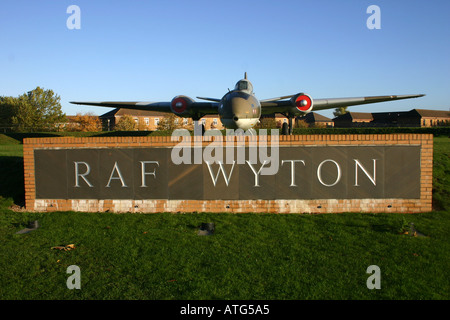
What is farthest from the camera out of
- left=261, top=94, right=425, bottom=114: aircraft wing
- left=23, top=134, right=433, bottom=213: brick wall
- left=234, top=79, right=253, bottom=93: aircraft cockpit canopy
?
left=261, top=94, right=425, bottom=114: aircraft wing

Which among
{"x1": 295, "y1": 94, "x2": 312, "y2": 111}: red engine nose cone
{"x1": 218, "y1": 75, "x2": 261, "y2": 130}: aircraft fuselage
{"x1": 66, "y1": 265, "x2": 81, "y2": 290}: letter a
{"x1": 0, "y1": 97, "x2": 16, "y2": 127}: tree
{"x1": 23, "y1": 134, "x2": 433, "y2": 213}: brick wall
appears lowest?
{"x1": 66, "y1": 265, "x2": 81, "y2": 290}: letter a

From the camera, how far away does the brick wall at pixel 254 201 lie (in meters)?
8.37

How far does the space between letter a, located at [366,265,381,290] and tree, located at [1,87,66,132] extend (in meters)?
52.3

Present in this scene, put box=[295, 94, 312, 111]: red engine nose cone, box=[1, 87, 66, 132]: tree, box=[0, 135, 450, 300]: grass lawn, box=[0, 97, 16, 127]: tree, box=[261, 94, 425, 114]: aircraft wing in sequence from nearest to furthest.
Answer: box=[0, 135, 450, 300]: grass lawn → box=[295, 94, 312, 111]: red engine nose cone → box=[261, 94, 425, 114]: aircraft wing → box=[1, 87, 66, 132]: tree → box=[0, 97, 16, 127]: tree

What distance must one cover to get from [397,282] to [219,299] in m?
2.73

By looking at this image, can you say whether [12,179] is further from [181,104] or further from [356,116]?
[356,116]

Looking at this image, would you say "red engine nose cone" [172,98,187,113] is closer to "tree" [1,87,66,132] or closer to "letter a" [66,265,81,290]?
"letter a" [66,265,81,290]

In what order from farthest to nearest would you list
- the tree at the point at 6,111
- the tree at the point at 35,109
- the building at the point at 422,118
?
the building at the point at 422,118 < the tree at the point at 6,111 < the tree at the point at 35,109

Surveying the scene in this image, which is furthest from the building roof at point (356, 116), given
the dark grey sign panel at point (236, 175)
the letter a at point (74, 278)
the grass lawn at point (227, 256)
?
the letter a at point (74, 278)

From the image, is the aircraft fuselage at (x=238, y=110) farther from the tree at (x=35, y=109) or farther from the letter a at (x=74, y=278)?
the tree at (x=35, y=109)

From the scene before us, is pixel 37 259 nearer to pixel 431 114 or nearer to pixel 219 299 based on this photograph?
pixel 219 299

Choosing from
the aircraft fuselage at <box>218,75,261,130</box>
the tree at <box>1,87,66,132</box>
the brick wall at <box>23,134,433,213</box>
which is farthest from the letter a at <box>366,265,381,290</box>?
the tree at <box>1,87,66,132</box>

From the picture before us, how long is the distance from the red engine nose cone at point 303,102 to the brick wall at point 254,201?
9773 millimetres

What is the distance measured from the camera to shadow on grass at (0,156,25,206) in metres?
9.80
